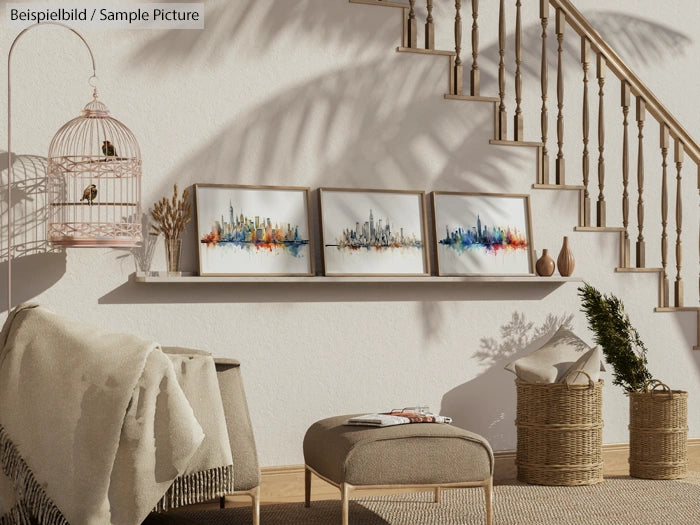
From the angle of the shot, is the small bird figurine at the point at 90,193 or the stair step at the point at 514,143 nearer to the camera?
the small bird figurine at the point at 90,193

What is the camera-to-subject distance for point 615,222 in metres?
5.60

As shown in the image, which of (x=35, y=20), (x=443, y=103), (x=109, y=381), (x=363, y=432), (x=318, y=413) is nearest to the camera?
(x=109, y=381)

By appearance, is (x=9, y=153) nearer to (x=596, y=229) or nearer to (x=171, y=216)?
(x=171, y=216)

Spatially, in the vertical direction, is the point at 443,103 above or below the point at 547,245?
above

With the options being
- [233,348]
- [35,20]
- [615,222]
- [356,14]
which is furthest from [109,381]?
[615,222]

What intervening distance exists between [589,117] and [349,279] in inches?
72.7

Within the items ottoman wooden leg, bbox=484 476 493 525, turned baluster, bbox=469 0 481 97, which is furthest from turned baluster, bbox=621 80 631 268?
ottoman wooden leg, bbox=484 476 493 525

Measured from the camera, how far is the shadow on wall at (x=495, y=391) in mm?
5105

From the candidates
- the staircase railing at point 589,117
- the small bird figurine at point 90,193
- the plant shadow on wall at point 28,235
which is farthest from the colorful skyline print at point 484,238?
the plant shadow on wall at point 28,235

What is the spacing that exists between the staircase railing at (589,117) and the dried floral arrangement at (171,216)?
148 centimetres

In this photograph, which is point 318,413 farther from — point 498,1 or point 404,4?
point 498,1

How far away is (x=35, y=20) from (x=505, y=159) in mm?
2474

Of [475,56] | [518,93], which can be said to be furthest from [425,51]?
[518,93]

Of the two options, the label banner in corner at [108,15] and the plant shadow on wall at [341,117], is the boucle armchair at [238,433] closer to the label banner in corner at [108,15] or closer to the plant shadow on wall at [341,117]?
the plant shadow on wall at [341,117]
